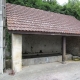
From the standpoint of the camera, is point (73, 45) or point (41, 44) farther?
point (73, 45)

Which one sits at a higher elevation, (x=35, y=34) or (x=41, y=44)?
(x=35, y=34)

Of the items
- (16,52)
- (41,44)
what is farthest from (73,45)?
(16,52)

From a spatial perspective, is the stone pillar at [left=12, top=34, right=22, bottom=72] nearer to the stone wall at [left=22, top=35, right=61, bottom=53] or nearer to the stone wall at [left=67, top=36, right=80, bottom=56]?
the stone wall at [left=22, top=35, right=61, bottom=53]

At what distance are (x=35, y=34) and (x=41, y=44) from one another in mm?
4036

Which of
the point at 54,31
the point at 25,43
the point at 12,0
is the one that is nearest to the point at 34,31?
the point at 54,31

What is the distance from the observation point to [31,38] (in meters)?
13.5

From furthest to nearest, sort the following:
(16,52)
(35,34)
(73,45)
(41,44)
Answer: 1. (73,45)
2. (41,44)
3. (35,34)
4. (16,52)

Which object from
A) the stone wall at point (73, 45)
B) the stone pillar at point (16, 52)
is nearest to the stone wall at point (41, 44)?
the stone wall at point (73, 45)

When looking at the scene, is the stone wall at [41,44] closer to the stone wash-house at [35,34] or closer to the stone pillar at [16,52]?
the stone wash-house at [35,34]

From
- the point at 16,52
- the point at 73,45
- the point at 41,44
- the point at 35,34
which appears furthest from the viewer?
the point at 73,45

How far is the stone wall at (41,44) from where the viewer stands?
43.7ft

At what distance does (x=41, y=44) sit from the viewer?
1396cm

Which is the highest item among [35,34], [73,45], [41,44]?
[35,34]

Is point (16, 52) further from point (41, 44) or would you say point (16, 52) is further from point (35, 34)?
point (41, 44)
